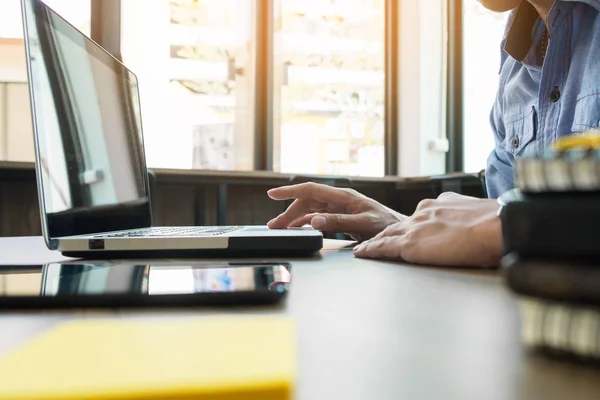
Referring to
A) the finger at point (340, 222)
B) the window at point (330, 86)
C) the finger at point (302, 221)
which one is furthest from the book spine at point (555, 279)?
the window at point (330, 86)

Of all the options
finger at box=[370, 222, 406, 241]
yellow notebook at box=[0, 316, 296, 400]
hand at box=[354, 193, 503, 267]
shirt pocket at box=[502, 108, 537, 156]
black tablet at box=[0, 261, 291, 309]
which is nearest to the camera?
yellow notebook at box=[0, 316, 296, 400]

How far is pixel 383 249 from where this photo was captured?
588mm

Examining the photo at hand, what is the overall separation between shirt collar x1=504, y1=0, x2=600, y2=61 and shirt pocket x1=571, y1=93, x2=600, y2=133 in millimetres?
204

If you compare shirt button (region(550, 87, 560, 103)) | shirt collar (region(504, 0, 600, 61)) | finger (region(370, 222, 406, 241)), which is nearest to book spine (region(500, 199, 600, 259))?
finger (region(370, 222, 406, 241))

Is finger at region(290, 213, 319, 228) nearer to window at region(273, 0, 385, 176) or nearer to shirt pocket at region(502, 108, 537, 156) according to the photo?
shirt pocket at region(502, 108, 537, 156)

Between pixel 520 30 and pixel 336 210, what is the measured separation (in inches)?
21.9

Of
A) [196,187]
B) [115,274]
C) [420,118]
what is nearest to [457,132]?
[420,118]

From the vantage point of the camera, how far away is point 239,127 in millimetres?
2814

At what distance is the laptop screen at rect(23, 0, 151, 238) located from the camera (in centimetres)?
56

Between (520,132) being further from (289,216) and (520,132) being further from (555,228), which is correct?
(555,228)

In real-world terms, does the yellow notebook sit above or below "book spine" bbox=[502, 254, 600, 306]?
below

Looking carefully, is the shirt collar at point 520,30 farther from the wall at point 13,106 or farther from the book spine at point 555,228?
the wall at point 13,106

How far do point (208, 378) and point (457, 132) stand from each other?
10.1 feet

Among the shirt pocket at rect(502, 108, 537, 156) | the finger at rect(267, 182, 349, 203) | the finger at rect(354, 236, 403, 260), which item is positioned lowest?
the finger at rect(354, 236, 403, 260)
